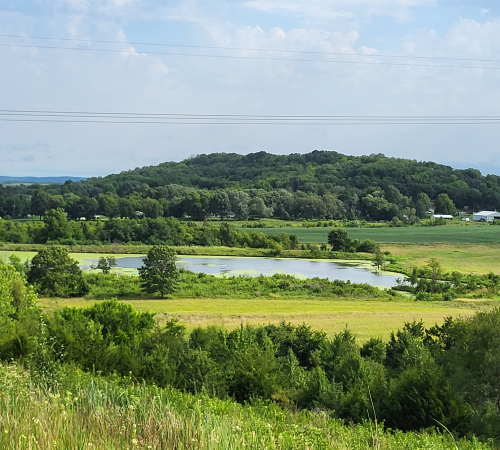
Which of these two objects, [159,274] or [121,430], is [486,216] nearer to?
[159,274]

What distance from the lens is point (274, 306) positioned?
34719 millimetres

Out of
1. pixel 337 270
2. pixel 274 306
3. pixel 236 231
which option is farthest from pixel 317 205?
pixel 274 306

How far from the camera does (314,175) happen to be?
117m

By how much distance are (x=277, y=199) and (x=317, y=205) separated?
727 cm

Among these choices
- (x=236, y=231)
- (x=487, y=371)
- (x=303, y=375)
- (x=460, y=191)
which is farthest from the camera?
(x=460, y=191)

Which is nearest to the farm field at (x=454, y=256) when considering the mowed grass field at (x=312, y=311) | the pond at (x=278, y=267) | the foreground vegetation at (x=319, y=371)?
the pond at (x=278, y=267)

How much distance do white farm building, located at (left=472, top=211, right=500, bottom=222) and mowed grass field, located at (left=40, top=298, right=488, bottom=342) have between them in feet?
180

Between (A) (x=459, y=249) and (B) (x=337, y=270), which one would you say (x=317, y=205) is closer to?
(A) (x=459, y=249)

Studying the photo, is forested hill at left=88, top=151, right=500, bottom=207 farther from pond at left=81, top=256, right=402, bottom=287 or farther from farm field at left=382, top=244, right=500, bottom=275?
pond at left=81, top=256, right=402, bottom=287

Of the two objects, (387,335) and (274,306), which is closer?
(387,335)

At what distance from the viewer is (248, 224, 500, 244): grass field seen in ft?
215

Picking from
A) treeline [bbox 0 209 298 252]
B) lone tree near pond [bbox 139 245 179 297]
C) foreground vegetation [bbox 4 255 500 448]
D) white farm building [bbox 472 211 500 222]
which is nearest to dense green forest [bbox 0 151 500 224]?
white farm building [bbox 472 211 500 222]

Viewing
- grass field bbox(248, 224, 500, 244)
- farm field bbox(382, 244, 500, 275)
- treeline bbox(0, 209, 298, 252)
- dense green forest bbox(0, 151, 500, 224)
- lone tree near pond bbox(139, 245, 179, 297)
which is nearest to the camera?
lone tree near pond bbox(139, 245, 179, 297)

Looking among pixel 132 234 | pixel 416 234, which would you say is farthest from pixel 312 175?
pixel 132 234
